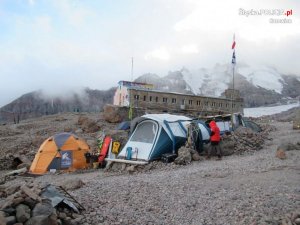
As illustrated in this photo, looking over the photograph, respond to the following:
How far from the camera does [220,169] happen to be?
11438 mm

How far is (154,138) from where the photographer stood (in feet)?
48.5

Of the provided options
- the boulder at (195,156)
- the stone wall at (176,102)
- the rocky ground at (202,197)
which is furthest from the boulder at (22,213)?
the stone wall at (176,102)

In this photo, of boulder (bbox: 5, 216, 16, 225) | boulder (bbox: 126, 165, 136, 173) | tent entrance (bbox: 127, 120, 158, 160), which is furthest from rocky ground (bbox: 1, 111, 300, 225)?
tent entrance (bbox: 127, 120, 158, 160)

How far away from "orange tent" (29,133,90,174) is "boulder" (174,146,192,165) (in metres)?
3.98

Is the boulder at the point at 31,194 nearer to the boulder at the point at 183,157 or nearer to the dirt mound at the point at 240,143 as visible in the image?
the boulder at the point at 183,157

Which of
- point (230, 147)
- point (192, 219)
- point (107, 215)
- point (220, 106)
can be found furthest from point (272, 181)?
point (220, 106)

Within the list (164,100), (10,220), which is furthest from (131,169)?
(164,100)

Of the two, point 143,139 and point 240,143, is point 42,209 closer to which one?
Result: point 143,139

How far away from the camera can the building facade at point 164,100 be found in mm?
45375

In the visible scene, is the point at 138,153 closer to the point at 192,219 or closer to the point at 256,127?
the point at 192,219

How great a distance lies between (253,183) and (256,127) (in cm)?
1590

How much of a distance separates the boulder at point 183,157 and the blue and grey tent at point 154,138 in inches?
33.9

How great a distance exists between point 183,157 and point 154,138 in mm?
1666

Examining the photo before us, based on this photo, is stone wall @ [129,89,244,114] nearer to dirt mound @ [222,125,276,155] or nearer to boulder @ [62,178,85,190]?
dirt mound @ [222,125,276,155]
